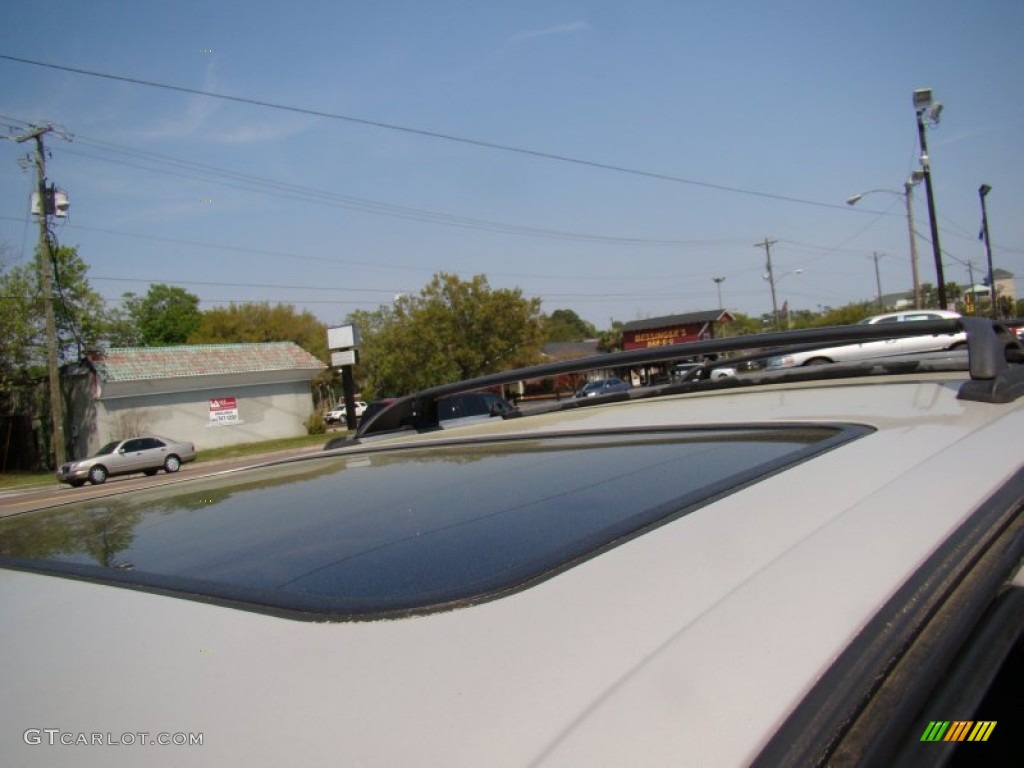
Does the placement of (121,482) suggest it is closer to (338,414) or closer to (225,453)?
(225,453)

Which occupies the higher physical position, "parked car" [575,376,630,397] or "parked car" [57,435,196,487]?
"parked car" [575,376,630,397]

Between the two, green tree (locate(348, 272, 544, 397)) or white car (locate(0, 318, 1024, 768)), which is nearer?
white car (locate(0, 318, 1024, 768))

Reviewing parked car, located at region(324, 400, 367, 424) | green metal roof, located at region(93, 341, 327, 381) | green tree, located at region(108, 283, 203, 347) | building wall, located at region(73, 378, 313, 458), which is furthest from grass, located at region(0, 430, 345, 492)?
green tree, located at region(108, 283, 203, 347)

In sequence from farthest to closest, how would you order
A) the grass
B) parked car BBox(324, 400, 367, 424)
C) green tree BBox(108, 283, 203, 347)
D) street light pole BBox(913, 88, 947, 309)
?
green tree BBox(108, 283, 203, 347)
parked car BBox(324, 400, 367, 424)
the grass
street light pole BBox(913, 88, 947, 309)

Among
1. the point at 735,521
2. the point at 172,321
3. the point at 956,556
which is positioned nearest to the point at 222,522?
the point at 735,521

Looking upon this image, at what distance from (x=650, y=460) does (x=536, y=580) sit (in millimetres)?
833

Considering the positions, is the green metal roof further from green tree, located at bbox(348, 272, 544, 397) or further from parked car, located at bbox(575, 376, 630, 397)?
parked car, located at bbox(575, 376, 630, 397)

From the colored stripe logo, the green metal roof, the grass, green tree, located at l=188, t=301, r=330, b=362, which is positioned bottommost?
the grass

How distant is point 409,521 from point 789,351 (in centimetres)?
200

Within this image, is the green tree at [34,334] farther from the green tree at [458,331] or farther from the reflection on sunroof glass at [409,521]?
the reflection on sunroof glass at [409,521]

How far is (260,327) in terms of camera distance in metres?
68.6

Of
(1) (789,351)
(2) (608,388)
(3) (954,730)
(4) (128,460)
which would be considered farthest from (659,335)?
(3) (954,730)

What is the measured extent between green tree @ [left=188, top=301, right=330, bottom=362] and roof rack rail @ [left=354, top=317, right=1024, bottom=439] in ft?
217

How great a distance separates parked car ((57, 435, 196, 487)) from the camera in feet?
92.2
